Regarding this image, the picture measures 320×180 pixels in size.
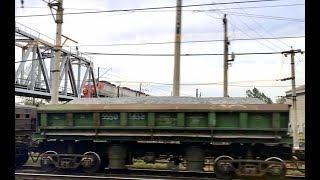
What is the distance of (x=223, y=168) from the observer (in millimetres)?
11852

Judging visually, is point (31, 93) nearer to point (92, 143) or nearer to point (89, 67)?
point (89, 67)

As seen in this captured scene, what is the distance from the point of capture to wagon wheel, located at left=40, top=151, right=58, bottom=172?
13.3 meters

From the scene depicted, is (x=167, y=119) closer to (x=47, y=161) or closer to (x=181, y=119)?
(x=181, y=119)

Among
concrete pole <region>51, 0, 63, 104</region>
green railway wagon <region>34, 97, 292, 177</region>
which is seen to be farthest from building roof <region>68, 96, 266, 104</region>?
concrete pole <region>51, 0, 63, 104</region>

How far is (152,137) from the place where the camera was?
41.5ft

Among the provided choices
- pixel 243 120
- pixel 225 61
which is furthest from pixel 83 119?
pixel 225 61

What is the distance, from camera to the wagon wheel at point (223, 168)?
11.8 metres

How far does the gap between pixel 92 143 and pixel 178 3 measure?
907 centimetres

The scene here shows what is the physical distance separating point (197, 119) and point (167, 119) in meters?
0.89

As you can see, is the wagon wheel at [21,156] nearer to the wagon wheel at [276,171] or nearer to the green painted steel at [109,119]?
the green painted steel at [109,119]

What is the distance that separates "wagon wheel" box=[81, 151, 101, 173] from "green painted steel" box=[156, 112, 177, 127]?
2287 millimetres

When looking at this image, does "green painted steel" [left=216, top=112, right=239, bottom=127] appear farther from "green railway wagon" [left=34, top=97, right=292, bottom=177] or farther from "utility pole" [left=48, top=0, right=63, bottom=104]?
"utility pole" [left=48, top=0, right=63, bottom=104]

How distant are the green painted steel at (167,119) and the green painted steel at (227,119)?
4.16ft
